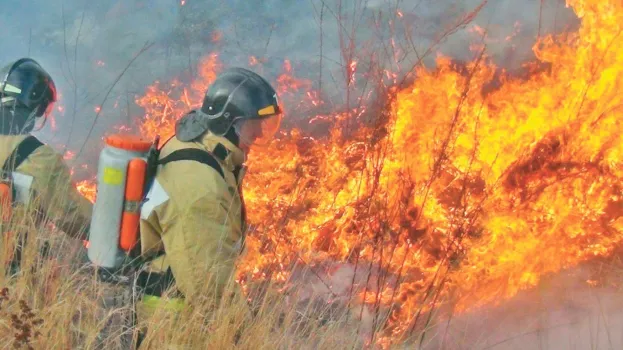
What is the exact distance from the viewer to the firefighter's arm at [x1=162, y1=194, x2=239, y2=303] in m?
2.74

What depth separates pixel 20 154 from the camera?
13.5 feet

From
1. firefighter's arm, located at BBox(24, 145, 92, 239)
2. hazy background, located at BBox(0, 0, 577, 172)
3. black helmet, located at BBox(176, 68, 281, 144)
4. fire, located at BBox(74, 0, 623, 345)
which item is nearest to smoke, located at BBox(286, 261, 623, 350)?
fire, located at BBox(74, 0, 623, 345)

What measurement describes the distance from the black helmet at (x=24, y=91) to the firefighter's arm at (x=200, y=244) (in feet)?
7.22

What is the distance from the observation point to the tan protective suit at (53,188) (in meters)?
4.11

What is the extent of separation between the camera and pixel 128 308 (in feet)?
10.00

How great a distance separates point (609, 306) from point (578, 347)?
1.44 feet

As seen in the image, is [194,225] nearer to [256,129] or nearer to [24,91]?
[256,129]

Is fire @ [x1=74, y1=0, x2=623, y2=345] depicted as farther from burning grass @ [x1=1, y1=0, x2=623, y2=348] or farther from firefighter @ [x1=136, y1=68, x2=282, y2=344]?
Answer: firefighter @ [x1=136, y1=68, x2=282, y2=344]

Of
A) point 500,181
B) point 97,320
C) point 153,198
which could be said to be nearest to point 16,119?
point 97,320

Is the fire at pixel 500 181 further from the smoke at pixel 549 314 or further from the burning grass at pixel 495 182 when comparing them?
the smoke at pixel 549 314

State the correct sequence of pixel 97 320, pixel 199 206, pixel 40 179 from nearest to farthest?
pixel 199 206
pixel 97 320
pixel 40 179

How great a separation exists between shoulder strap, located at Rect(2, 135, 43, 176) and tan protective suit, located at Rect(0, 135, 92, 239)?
2 cm

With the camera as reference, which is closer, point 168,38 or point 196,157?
point 196,157

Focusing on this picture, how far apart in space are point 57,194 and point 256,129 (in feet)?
5.03
